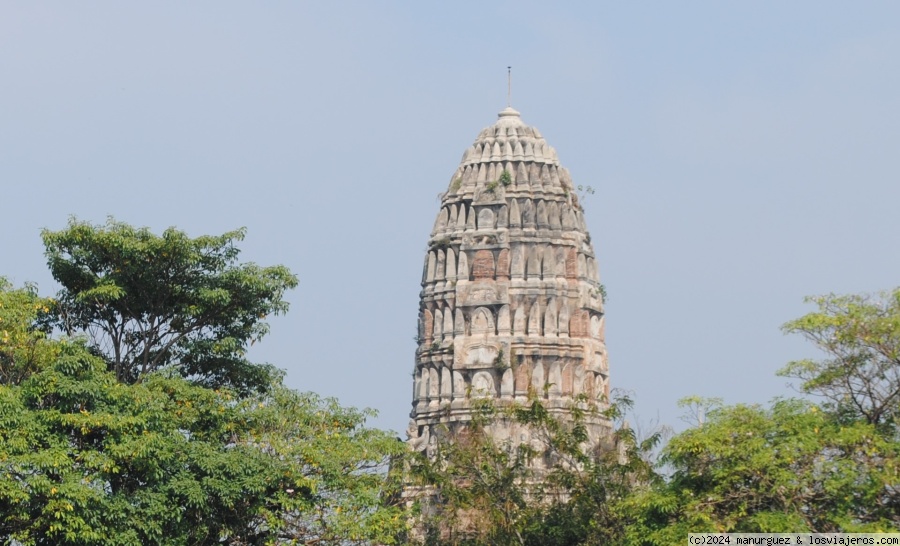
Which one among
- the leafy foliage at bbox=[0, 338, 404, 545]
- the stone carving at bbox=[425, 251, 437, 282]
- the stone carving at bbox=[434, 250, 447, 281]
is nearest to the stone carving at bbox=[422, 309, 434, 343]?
the stone carving at bbox=[425, 251, 437, 282]

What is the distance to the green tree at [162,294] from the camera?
4553 cm

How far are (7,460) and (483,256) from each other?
1367 inches

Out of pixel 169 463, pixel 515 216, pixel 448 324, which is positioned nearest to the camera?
pixel 169 463

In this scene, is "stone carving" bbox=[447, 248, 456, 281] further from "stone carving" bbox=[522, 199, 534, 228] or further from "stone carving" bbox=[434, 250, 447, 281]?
"stone carving" bbox=[522, 199, 534, 228]

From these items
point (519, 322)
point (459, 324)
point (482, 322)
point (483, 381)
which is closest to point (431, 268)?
point (459, 324)

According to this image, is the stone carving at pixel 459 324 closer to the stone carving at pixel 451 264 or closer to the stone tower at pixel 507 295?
the stone tower at pixel 507 295

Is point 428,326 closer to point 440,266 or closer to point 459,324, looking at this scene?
point 459,324

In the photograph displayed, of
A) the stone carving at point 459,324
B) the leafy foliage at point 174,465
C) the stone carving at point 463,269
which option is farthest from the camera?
the stone carving at point 463,269

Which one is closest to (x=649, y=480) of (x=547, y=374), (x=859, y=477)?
(x=859, y=477)

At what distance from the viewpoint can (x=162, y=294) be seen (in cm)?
4644

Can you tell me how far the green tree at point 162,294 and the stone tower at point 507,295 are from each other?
24.6 m

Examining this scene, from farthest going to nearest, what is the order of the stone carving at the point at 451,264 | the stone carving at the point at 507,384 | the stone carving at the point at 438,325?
1. the stone carving at the point at 451,264
2. the stone carving at the point at 438,325
3. the stone carving at the point at 507,384

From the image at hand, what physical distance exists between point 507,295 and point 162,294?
91.4 ft

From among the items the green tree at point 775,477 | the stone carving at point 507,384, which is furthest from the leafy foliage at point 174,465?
the stone carving at point 507,384
